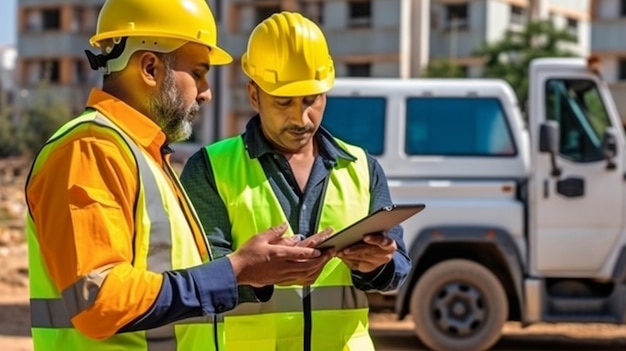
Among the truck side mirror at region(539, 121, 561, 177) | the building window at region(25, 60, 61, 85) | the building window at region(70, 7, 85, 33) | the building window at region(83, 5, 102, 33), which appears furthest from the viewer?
the building window at region(25, 60, 61, 85)

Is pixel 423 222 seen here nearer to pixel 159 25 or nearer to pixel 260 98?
pixel 260 98

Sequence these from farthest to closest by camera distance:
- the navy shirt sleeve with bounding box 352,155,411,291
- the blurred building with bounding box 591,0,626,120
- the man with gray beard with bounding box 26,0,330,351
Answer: the blurred building with bounding box 591,0,626,120 → the navy shirt sleeve with bounding box 352,155,411,291 → the man with gray beard with bounding box 26,0,330,351

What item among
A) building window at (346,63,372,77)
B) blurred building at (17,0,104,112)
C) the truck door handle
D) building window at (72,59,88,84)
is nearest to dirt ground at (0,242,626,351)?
the truck door handle

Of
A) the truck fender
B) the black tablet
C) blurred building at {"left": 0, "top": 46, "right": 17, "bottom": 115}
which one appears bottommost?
blurred building at {"left": 0, "top": 46, "right": 17, "bottom": 115}

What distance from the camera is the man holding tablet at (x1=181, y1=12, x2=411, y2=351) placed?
349 centimetres

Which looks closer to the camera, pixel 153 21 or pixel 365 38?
pixel 153 21

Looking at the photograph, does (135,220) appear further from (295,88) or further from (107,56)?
(295,88)

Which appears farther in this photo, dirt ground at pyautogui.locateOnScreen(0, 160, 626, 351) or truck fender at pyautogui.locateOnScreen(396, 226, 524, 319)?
dirt ground at pyautogui.locateOnScreen(0, 160, 626, 351)

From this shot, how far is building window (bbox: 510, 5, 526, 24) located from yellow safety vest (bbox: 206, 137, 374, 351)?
4857 cm

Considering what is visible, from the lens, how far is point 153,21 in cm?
269

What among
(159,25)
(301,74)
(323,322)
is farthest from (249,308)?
(159,25)

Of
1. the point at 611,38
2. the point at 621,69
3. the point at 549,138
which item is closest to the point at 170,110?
the point at 549,138

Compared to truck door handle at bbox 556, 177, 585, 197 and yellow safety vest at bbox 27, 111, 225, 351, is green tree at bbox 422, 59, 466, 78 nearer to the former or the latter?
truck door handle at bbox 556, 177, 585, 197

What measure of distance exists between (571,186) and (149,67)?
6.72 meters
